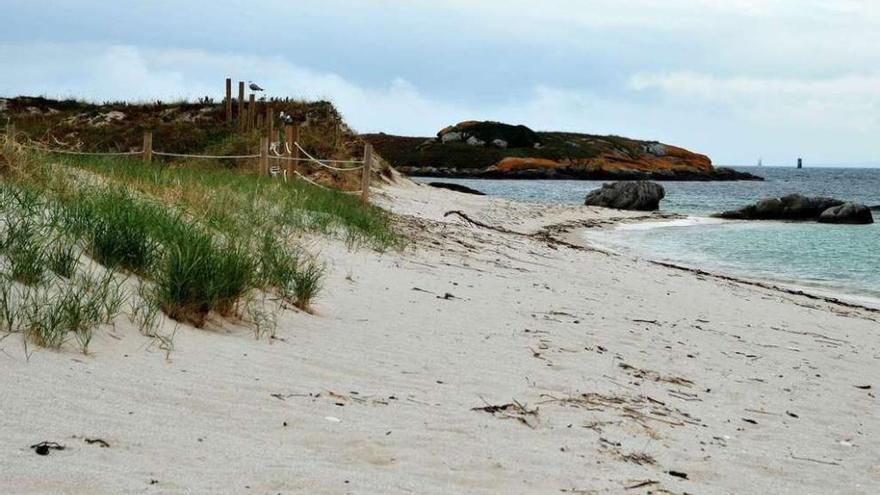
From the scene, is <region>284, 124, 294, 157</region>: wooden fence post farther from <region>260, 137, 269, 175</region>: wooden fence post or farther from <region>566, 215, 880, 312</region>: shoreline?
<region>566, 215, 880, 312</region>: shoreline

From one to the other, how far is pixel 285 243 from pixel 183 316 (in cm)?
271

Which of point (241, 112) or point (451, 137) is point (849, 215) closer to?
point (241, 112)

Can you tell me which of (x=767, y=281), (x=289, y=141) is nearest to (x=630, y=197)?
(x=289, y=141)

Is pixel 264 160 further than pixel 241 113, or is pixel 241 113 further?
pixel 241 113

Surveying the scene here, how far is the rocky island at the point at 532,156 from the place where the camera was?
87812 millimetres

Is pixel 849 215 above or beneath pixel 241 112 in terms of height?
beneath

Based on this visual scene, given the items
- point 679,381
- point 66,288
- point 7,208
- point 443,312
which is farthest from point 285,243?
point 679,381

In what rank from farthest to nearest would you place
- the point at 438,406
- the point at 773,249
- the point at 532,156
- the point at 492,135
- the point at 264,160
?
the point at 492,135 < the point at 532,156 < the point at 773,249 < the point at 264,160 < the point at 438,406

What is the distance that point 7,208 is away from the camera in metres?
5.80

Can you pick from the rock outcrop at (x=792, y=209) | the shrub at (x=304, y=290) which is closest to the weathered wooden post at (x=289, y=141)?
the shrub at (x=304, y=290)

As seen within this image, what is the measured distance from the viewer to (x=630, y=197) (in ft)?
130

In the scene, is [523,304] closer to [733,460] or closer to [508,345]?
[508,345]

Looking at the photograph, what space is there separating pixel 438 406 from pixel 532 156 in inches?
3636

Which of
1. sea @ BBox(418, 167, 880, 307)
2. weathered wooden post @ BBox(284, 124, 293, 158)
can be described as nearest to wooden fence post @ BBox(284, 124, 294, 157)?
weathered wooden post @ BBox(284, 124, 293, 158)
